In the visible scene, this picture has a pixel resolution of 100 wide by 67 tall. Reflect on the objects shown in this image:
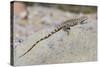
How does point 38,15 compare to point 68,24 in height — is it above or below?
above

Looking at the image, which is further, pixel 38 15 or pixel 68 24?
pixel 68 24

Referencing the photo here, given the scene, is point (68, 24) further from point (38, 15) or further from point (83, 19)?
point (38, 15)

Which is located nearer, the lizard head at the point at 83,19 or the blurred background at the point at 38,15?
the blurred background at the point at 38,15

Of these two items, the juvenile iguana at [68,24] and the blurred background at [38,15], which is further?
the juvenile iguana at [68,24]

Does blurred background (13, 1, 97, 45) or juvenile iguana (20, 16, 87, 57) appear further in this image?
juvenile iguana (20, 16, 87, 57)

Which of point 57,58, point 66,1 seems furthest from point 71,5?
point 57,58

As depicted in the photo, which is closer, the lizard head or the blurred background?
the blurred background

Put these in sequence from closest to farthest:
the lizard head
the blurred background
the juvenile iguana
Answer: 1. the blurred background
2. the juvenile iguana
3. the lizard head

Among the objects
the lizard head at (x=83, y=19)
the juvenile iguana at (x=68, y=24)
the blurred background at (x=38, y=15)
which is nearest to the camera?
the blurred background at (x=38, y=15)

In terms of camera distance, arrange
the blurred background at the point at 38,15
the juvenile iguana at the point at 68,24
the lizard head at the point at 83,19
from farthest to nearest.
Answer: the lizard head at the point at 83,19 → the juvenile iguana at the point at 68,24 → the blurred background at the point at 38,15

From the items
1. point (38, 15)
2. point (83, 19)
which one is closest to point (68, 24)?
point (83, 19)

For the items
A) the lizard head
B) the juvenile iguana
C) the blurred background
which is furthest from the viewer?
the lizard head
